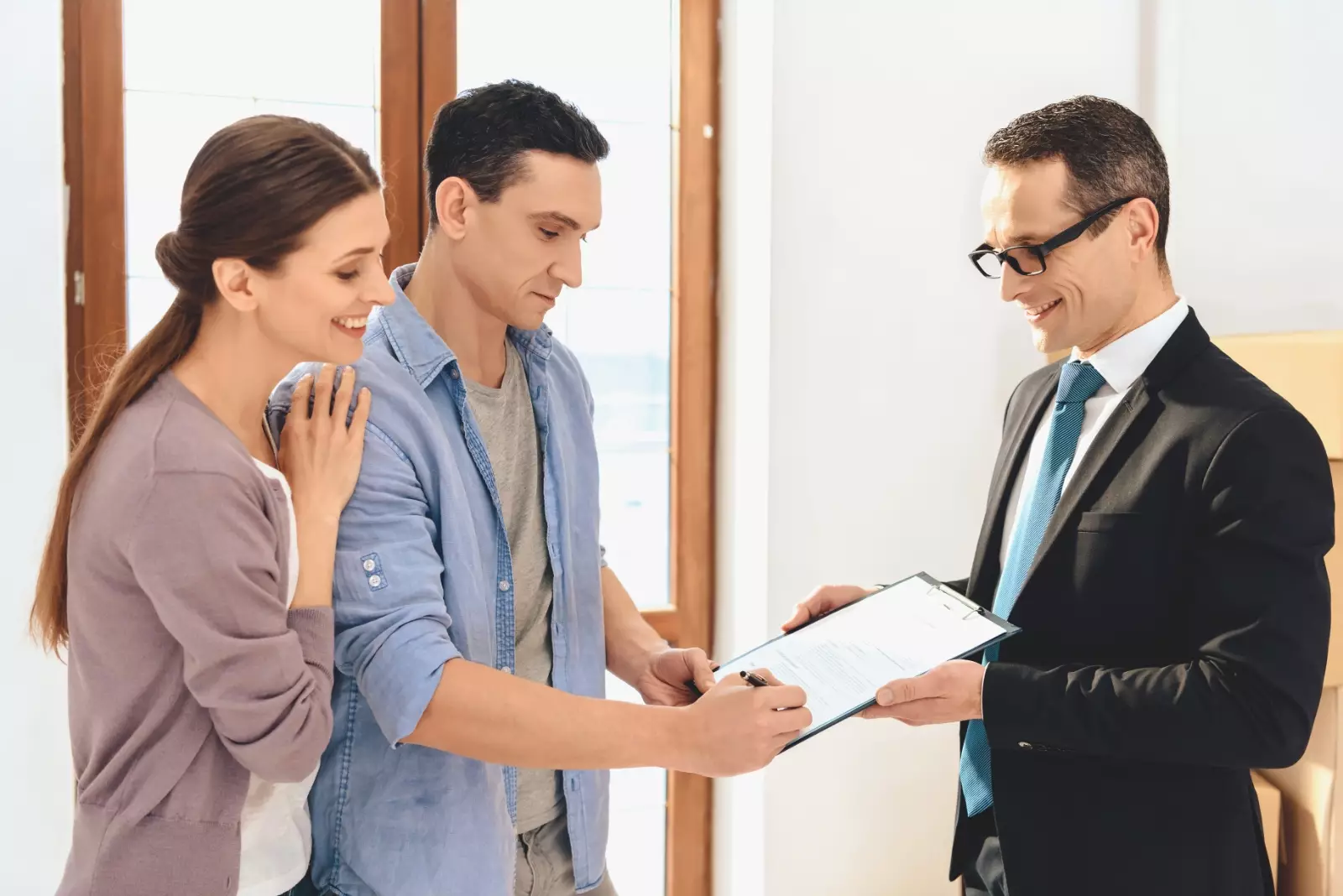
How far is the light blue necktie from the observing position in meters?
1.56

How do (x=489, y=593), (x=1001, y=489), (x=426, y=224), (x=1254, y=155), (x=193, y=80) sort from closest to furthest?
(x=489, y=593)
(x=1001, y=489)
(x=193, y=80)
(x=426, y=224)
(x=1254, y=155)

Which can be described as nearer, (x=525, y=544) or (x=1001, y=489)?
(x=525, y=544)

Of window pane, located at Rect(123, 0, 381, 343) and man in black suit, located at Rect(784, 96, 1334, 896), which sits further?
window pane, located at Rect(123, 0, 381, 343)

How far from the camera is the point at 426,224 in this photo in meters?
2.36

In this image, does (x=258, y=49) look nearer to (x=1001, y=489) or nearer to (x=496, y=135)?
(x=496, y=135)

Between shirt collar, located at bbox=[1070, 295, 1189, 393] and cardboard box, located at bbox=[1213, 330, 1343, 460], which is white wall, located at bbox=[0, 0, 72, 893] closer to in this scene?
shirt collar, located at bbox=[1070, 295, 1189, 393]

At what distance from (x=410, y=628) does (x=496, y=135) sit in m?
0.71

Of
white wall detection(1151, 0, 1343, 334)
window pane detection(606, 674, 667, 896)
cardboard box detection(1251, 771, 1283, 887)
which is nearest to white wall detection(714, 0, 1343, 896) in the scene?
white wall detection(1151, 0, 1343, 334)

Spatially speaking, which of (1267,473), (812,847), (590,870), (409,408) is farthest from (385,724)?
(812,847)

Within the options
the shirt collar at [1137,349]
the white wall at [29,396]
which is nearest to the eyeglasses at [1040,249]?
the shirt collar at [1137,349]

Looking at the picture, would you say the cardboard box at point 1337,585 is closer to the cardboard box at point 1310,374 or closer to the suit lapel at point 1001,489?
the cardboard box at point 1310,374

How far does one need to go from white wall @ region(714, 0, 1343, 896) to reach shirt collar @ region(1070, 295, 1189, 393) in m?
0.99

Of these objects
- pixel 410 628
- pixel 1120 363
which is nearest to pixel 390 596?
pixel 410 628

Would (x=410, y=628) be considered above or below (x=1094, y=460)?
below
